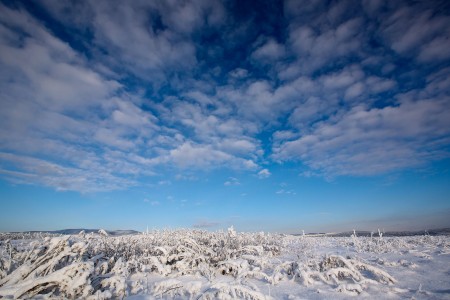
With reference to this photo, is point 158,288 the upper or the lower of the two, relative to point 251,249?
lower

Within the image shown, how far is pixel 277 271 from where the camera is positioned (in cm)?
575

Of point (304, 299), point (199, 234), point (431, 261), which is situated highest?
point (199, 234)

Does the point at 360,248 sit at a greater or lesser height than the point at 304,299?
greater

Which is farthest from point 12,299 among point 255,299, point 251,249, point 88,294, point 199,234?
point 199,234

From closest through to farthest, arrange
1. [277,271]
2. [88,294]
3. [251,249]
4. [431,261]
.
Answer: [88,294] < [277,271] < [431,261] < [251,249]

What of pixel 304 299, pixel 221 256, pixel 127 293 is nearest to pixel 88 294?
pixel 127 293

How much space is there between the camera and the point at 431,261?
270 inches

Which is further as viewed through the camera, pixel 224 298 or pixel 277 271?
pixel 277 271

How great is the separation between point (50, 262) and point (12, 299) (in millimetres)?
1206

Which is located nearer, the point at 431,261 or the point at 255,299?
the point at 255,299

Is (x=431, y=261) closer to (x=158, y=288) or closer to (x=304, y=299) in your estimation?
(x=304, y=299)

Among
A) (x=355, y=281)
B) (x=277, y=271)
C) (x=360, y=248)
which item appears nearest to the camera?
(x=355, y=281)

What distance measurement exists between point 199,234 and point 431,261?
26.1ft

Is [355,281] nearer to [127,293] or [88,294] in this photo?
[127,293]
